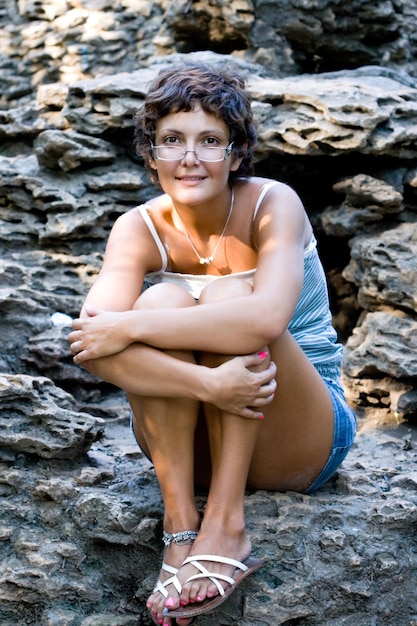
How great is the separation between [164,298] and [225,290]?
18 centimetres

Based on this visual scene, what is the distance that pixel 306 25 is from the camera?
4.73 meters

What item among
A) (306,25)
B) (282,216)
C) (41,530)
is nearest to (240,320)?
(282,216)

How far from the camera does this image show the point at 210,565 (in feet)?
7.04

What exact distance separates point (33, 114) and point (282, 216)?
249cm

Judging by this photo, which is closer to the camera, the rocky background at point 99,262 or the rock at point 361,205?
the rocky background at point 99,262

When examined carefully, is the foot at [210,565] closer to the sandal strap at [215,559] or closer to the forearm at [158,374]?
the sandal strap at [215,559]

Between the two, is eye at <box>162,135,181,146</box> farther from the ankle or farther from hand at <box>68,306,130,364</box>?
the ankle

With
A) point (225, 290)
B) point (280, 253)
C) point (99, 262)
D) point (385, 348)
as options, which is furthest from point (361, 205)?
point (225, 290)

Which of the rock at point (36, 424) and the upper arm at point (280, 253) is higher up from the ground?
the upper arm at point (280, 253)

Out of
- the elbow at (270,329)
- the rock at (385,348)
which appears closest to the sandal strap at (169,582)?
the elbow at (270,329)

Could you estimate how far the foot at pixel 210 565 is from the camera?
2094 millimetres

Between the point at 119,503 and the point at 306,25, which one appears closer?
the point at 119,503

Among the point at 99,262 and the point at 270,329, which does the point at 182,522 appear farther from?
the point at 99,262

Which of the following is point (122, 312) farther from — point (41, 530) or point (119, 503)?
point (41, 530)
